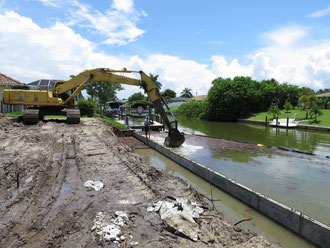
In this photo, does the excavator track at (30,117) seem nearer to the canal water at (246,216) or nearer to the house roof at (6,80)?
the house roof at (6,80)

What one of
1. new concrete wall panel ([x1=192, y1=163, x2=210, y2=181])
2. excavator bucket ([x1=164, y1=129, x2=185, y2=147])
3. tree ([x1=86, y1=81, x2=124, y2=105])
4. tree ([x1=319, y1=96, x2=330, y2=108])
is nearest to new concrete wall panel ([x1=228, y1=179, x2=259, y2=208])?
new concrete wall panel ([x1=192, y1=163, x2=210, y2=181])

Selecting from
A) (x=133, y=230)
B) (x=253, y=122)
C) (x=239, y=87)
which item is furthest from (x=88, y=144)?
(x=239, y=87)

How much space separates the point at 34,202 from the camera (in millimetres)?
→ 5359

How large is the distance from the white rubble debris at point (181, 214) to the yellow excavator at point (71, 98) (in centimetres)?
836

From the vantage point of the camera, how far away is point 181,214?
4.91 m

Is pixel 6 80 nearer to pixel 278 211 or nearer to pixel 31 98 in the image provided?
pixel 31 98

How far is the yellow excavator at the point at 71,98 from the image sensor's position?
14047 mm

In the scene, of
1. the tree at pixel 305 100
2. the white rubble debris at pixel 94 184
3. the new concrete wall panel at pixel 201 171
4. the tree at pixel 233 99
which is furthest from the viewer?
the tree at pixel 233 99

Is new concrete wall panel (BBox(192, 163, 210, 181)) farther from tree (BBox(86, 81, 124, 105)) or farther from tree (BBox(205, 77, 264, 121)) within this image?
tree (BBox(86, 81, 124, 105))

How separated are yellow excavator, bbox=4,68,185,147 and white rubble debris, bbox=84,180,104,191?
7.54m

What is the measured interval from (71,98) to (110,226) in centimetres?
1386

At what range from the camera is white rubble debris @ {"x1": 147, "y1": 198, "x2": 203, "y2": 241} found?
445 centimetres

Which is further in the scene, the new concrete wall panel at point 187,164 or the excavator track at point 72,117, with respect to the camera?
the excavator track at point 72,117

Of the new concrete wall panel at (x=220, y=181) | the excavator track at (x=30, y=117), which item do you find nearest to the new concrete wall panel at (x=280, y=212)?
the new concrete wall panel at (x=220, y=181)
